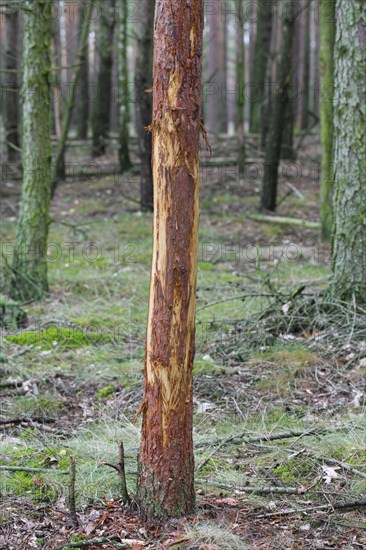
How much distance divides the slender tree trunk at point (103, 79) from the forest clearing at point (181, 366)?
24.9ft

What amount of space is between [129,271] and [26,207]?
2170 mm

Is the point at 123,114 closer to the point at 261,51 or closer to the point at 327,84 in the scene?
the point at 261,51

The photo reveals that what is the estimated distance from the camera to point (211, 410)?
5.76 metres

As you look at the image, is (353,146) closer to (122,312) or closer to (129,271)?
(122,312)

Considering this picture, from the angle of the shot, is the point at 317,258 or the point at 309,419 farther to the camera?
the point at 317,258

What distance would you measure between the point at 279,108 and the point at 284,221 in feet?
7.30

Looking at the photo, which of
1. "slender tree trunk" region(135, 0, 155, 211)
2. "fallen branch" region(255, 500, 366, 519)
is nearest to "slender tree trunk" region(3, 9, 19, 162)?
"slender tree trunk" region(135, 0, 155, 211)

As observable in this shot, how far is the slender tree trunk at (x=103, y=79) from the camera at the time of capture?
1961cm

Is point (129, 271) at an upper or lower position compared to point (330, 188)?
lower

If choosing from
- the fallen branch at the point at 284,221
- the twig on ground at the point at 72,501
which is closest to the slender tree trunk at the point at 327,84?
the fallen branch at the point at 284,221

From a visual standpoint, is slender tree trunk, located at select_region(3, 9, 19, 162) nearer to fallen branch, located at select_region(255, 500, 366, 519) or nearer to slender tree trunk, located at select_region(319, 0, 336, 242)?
slender tree trunk, located at select_region(319, 0, 336, 242)

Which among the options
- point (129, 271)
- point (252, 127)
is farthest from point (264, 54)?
point (129, 271)

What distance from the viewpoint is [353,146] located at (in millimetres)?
7148

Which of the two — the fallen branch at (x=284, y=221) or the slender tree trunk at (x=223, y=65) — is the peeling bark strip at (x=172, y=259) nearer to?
the fallen branch at (x=284, y=221)
